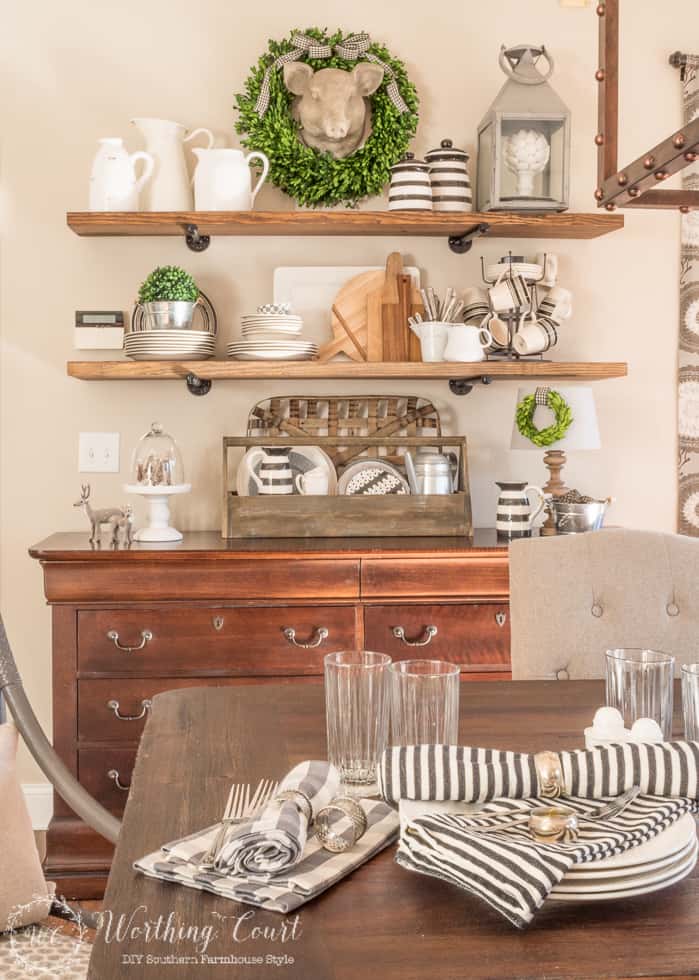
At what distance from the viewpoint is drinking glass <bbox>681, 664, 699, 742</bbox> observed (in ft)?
3.88

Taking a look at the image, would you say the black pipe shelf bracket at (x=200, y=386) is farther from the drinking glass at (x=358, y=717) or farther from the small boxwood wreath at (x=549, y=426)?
the drinking glass at (x=358, y=717)

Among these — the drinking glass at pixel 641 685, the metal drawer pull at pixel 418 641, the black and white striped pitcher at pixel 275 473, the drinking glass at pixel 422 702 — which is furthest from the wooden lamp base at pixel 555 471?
the drinking glass at pixel 422 702

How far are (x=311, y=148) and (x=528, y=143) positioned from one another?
591 mm

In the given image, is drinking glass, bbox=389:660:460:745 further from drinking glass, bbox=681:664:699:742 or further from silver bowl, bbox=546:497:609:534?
silver bowl, bbox=546:497:609:534

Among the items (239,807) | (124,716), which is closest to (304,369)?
(124,716)

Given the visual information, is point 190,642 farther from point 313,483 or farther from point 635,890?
point 635,890

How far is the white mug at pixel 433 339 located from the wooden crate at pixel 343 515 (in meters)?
0.25

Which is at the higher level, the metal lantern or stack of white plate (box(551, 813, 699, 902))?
the metal lantern

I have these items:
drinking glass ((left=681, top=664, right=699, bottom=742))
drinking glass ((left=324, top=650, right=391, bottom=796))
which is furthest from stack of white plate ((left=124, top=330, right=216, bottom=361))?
drinking glass ((left=681, top=664, right=699, bottom=742))

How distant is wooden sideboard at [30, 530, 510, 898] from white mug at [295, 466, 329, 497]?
297mm

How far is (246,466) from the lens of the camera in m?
3.02

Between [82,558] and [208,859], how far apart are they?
1.80 metres

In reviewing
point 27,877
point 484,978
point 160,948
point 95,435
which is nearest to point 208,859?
point 160,948

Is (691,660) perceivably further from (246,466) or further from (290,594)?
(246,466)
